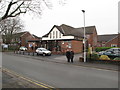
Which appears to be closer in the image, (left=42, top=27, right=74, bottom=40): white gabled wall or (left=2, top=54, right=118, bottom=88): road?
(left=2, top=54, right=118, bottom=88): road

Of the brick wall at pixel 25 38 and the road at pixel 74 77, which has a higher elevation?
the brick wall at pixel 25 38

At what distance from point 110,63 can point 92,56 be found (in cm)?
252

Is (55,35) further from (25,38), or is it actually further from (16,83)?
(25,38)

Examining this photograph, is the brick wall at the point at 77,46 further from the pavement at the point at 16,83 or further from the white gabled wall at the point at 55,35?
the pavement at the point at 16,83

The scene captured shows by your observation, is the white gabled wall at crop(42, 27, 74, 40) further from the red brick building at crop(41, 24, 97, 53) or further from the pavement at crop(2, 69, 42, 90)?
the pavement at crop(2, 69, 42, 90)

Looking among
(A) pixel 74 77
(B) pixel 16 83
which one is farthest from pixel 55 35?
(B) pixel 16 83

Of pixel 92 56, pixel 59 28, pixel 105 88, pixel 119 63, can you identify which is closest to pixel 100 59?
pixel 92 56

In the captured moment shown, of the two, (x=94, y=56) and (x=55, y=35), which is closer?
(x=94, y=56)

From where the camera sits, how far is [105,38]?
57094 mm

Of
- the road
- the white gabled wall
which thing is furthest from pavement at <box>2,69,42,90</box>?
the white gabled wall

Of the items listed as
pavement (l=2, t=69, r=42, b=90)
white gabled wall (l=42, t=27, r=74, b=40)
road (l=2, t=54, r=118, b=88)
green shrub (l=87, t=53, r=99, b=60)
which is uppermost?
white gabled wall (l=42, t=27, r=74, b=40)

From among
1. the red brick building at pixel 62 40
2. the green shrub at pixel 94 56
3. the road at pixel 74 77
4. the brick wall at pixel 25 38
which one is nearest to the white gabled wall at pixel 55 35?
the red brick building at pixel 62 40

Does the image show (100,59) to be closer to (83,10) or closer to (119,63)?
(119,63)

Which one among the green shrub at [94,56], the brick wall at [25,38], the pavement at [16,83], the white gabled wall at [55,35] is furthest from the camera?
the brick wall at [25,38]
